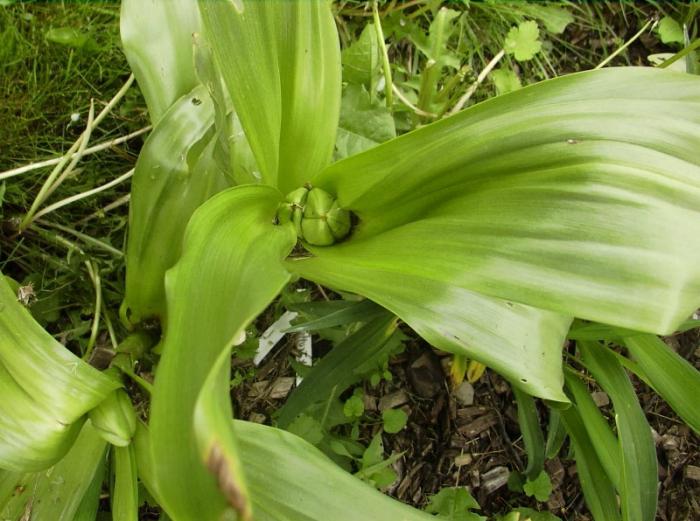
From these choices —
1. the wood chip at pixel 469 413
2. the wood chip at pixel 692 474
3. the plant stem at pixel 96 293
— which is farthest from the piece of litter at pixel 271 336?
the wood chip at pixel 692 474

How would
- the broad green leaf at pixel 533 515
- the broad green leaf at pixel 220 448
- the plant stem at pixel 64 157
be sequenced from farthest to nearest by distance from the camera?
the broad green leaf at pixel 533 515
the plant stem at pixel 64 157
the broad green leaf at pixel 220 448

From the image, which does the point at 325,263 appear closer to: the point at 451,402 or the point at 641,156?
→ the point at 641,156

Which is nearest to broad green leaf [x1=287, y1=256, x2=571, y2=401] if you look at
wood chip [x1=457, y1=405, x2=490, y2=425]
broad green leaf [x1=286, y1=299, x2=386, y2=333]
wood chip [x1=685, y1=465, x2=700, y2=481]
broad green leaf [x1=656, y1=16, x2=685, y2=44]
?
broad green leaf [x1=286, y1=299, x2=386, y2=333]

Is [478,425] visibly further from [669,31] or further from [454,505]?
[669,31]

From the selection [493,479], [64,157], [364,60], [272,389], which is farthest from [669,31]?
A: [64,157]

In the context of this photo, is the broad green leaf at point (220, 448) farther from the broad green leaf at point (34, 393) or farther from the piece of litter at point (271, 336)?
the piece of litter at point (271, 336)
